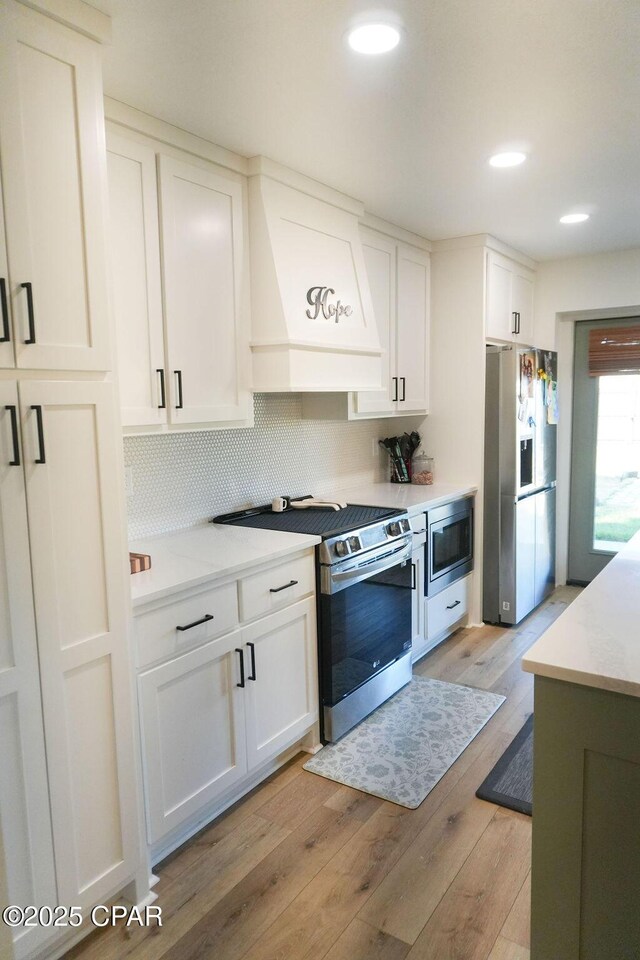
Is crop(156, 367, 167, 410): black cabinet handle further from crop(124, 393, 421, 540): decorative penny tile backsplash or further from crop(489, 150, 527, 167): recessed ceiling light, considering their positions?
crop(489, 150, 527, 167): recessed ceiling light

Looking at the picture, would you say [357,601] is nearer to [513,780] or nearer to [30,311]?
[513,780]

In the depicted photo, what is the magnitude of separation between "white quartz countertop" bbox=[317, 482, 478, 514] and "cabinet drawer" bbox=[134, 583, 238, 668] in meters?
1.25

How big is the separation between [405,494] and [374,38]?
2365 mm

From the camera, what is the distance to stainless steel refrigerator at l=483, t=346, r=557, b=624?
3.93m

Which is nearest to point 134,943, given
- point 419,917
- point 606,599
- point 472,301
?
point 419,917

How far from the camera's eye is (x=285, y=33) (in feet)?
5.60

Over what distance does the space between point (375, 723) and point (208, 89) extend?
259 cm

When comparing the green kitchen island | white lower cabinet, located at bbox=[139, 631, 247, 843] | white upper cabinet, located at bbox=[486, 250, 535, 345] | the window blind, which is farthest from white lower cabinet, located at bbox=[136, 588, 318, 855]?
the window blind

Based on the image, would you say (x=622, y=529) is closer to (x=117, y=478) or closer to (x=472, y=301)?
(x=472, y=301)

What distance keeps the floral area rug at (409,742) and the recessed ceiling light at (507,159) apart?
246 centimetres

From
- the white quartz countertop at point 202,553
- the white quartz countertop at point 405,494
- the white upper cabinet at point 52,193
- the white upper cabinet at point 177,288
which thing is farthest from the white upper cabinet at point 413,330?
the white upper cabinet at point 52,193

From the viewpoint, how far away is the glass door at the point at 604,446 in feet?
15.2

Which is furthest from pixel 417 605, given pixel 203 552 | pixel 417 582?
pixel 203 552

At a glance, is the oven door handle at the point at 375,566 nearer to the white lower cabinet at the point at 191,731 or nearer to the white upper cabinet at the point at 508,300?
the white lower cabinet at the point at 191,731
